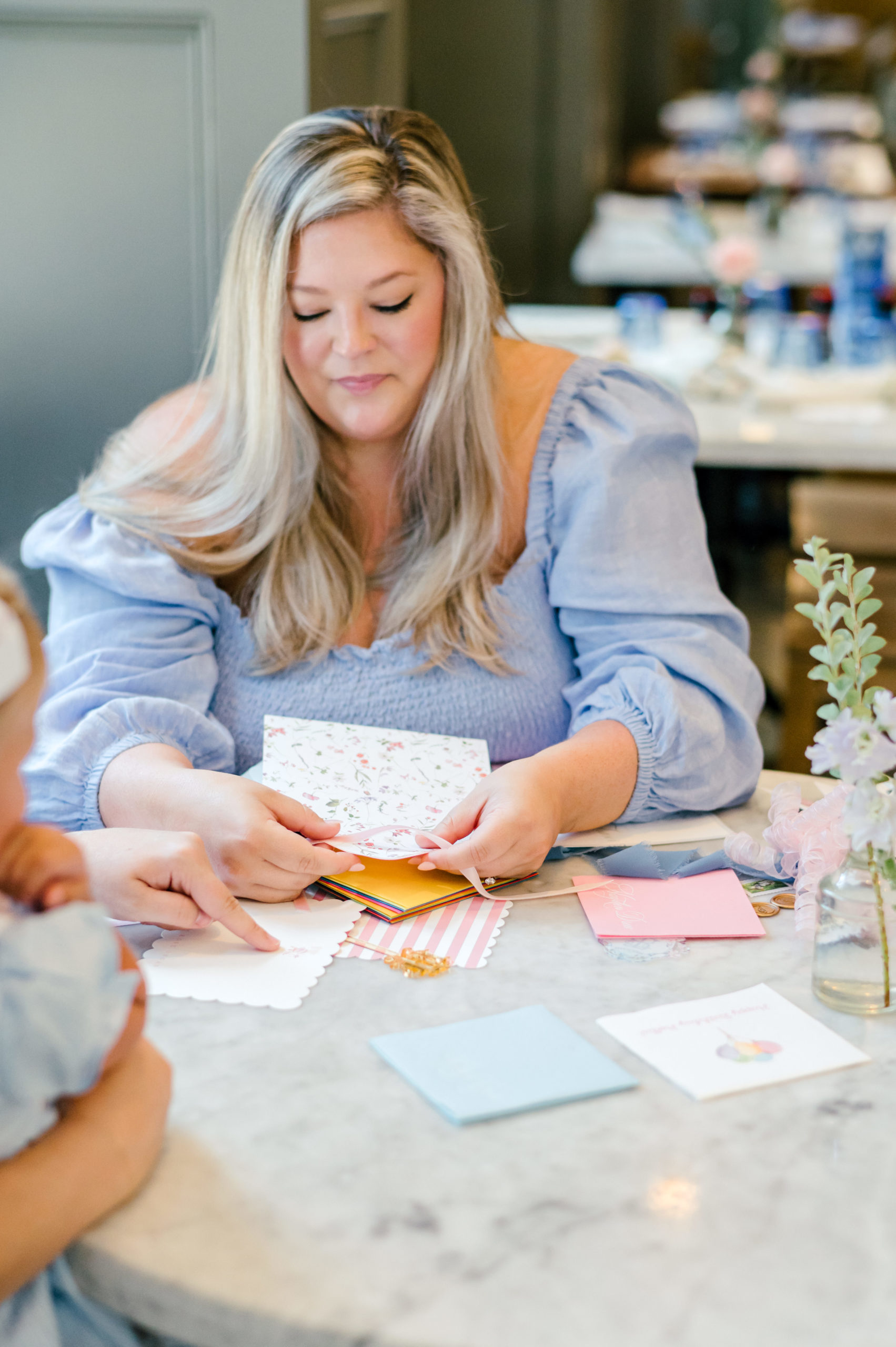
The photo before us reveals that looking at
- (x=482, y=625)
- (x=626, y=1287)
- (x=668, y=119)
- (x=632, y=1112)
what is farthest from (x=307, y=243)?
(x=668, y=119)

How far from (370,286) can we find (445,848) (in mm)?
647

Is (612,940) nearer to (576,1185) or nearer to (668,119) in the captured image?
(576,1185)

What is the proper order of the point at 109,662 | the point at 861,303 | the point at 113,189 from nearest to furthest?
the point at 109,662 < the point at 113,189 < the point at 861,303

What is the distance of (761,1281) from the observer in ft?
2.37

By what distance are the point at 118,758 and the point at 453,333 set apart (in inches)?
24.7

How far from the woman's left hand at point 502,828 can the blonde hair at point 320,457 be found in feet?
0.96

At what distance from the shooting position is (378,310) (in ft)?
4.91

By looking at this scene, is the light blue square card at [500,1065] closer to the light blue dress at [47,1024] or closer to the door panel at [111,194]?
the light blue dress at [47,1024]

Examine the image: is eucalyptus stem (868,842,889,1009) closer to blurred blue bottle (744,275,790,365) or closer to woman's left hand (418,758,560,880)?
woman's left hand (418,758,560,880)

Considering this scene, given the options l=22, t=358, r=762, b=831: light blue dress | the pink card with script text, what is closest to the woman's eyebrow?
l=22, t=358, r=762, b=831: light blue dress

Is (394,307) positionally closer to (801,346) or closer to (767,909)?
(767,909)

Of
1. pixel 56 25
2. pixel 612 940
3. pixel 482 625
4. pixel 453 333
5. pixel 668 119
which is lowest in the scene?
pixel 612 940

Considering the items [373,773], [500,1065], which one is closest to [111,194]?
[373,773]

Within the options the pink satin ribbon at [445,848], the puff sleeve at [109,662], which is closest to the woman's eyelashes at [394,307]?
the puff sleeve at [109,662]
